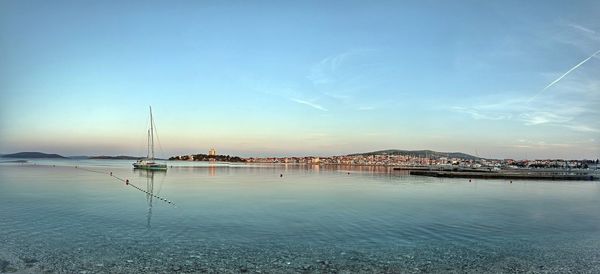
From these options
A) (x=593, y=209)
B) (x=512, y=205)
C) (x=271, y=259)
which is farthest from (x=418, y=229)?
(x=593, y=209)

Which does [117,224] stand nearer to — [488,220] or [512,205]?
[488,220]

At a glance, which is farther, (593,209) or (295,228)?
(593,209)

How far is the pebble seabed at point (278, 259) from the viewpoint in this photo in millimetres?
12383

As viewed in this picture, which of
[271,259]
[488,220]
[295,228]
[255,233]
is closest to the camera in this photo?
[271,259]

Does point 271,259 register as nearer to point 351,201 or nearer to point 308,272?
point 308,272

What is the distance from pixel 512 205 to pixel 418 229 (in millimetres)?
16365

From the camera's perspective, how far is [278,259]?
1370cm

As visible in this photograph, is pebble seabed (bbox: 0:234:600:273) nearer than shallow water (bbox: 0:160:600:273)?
Yes

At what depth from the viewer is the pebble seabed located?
1238 centimetres

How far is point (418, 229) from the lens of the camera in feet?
66.4

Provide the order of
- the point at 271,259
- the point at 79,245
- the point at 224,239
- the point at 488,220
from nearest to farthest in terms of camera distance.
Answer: the point at 271,259 < the point at 79,245 < the point at 224,239 < the point at 488,220

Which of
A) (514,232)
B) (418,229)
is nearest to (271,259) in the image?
(418,229)

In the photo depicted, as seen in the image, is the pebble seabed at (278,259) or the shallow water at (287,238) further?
the shallow water at (287,238)

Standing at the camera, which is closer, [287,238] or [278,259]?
[278,259]
